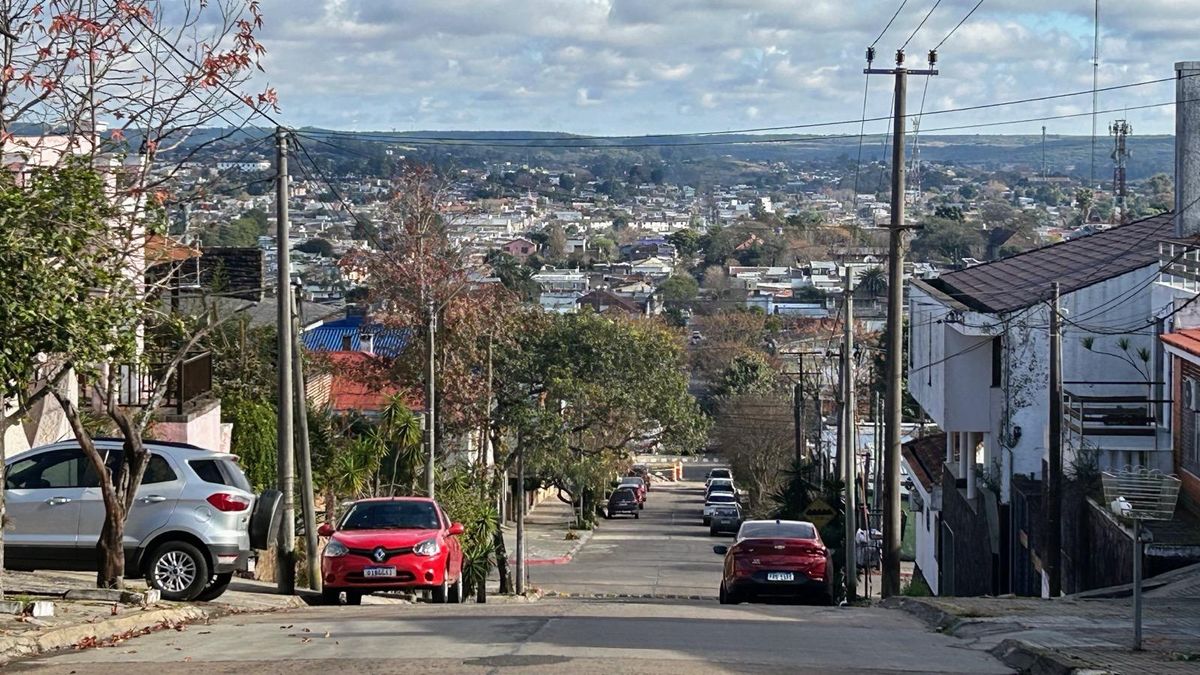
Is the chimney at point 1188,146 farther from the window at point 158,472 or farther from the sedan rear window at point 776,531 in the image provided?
the window at point 158,472

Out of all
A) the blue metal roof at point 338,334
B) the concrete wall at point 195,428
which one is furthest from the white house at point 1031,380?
the blue metal roof at point 338,334

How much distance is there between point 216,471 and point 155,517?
2.64 feet

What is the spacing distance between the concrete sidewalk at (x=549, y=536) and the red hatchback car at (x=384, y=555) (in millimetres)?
24805

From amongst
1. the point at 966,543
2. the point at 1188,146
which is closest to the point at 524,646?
the point at 1188,146

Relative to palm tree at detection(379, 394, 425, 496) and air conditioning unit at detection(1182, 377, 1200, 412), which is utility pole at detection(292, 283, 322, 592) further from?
A: air conditioning unit at detection(1182, 377, 1200, 412)

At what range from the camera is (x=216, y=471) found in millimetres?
16516

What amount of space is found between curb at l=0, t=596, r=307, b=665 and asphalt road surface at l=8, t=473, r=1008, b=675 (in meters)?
0.24

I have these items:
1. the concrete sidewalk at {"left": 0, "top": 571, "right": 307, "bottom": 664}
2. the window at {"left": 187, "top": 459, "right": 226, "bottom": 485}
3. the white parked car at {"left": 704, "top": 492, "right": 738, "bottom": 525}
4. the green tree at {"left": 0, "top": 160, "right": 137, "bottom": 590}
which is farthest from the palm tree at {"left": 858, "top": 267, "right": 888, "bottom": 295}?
the green tree at {"left": 0, "top": 160, "right": 137, "bottom": 590}

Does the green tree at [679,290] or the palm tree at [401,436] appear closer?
the palm tree at [401,436]

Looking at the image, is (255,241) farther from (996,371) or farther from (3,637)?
(3,637)

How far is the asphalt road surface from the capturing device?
437 inches

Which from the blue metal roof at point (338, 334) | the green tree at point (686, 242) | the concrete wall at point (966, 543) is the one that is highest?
the green tree at point (686, 242)

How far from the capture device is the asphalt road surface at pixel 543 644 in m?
11.1

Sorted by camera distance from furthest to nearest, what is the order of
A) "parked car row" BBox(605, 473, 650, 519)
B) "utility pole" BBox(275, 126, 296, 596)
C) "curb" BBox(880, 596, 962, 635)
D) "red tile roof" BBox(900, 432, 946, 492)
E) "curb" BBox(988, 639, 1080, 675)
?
"parked car row" BBox(605, 473, 650, 519), "red tile roof" BBox(900, 432, 946, 492), "utility pole" BBox(275, 126, 296, 596), "curb" BBox(880, 596, 962, 635), "curb" BBox(988, 639, 1080, 675)
